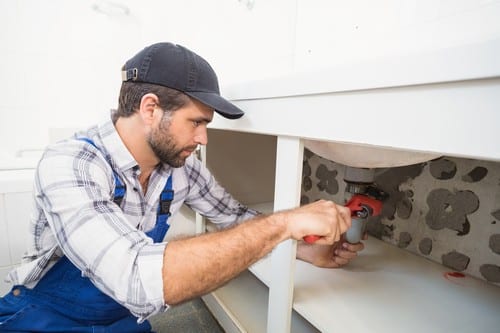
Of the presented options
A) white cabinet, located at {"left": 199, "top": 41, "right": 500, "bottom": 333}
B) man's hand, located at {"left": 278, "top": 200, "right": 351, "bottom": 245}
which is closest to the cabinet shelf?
white cabinet, located at {"left": 199, "top": 41, "right": 500, "bottom": 333}

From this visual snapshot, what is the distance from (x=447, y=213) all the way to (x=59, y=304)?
1.02m

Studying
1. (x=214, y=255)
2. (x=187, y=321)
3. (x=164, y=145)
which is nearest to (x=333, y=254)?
A: (x=214, y=255)

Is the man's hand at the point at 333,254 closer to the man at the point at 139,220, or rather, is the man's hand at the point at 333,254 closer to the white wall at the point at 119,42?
the man at the point at 139,220

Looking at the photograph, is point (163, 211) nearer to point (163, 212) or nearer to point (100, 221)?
point (163, 212)

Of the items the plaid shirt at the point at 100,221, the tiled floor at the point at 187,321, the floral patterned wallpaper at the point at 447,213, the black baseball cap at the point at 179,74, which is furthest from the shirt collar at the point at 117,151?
the floral patterned wallpaper at the point at 447,213

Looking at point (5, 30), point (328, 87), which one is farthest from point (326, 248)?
point (5, 30)

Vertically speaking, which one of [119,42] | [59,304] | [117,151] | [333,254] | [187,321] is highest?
[119,42]

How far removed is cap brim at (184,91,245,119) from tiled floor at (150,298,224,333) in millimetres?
779

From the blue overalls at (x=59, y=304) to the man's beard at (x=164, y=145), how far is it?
0.36 ft

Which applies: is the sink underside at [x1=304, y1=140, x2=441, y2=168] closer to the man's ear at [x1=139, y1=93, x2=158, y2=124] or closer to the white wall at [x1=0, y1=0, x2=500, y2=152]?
the man's ear at [x1=139, y1=93, x2=158, y2=124]

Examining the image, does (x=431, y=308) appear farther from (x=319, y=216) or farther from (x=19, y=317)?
(x=19, y=317)

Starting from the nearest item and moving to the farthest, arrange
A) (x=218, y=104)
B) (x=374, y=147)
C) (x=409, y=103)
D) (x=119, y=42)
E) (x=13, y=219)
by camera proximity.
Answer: (x=409, y=103) → (x=374, y=147) → (x=218, y=104) → (x=13, y=219) → (x=119, y=42)

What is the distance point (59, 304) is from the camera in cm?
66

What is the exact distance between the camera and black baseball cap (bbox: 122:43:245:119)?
23.5 inches
